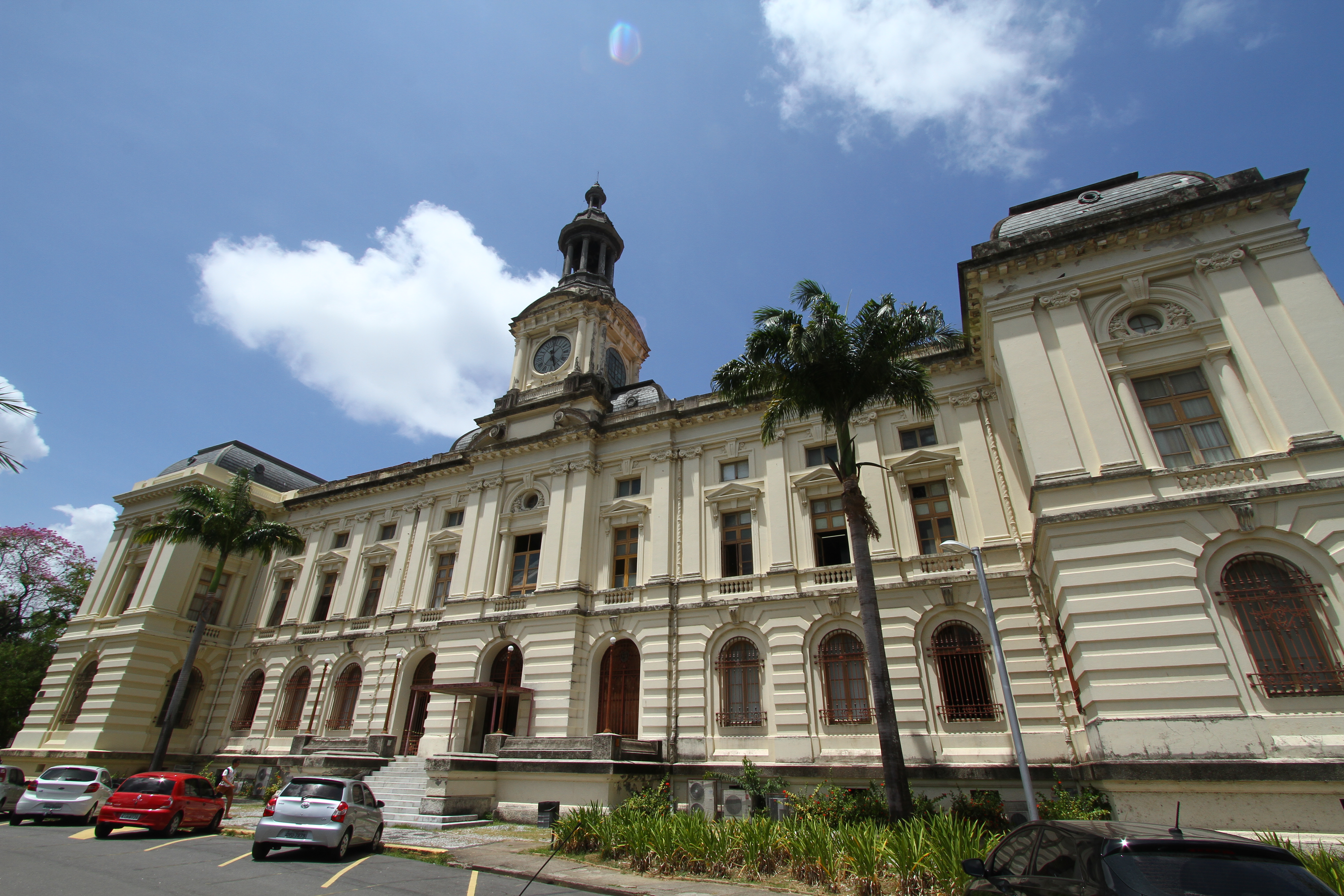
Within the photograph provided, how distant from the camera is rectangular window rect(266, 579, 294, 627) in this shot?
32.7m

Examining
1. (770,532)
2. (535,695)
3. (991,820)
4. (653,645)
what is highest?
(770,532)

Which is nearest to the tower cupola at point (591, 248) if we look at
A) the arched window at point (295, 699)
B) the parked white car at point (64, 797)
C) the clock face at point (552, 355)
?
the clock face at point (552, 355)

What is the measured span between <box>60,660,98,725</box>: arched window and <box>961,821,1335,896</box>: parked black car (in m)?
38.2

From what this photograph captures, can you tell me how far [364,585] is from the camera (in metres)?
30.8

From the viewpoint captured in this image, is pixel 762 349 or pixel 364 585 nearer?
pixel 762 349

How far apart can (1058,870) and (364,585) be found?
30.9 m

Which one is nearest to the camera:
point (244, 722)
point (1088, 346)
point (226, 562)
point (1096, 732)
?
point (1096, 732)

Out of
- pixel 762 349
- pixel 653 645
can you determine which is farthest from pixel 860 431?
pixel 653 645

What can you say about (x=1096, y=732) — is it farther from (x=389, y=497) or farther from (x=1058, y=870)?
(x=389, y=497)

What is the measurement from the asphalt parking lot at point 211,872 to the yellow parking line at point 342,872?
2 centimetres

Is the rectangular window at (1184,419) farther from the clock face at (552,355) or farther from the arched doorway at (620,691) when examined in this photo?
the clock face at (552,355)

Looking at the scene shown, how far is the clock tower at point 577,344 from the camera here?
2897cm

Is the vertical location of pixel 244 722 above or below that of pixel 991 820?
above

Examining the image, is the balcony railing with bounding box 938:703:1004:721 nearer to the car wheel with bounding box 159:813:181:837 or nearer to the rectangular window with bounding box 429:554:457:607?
the car wheel with bounding box 159:813:181:837
